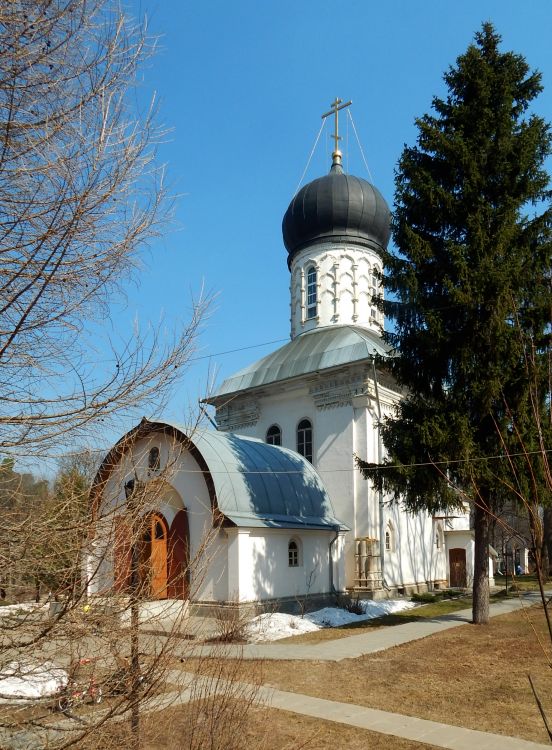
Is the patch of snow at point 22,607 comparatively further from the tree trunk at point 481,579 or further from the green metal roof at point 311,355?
the green metal roof at point 311,355

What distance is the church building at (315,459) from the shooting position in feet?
54.6

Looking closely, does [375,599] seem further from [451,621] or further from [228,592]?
[228,592]

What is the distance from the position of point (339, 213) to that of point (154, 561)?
2266 cm

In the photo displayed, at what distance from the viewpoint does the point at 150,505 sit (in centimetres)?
399

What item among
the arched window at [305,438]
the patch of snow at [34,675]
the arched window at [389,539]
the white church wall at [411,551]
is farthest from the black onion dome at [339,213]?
the patch of snow at [34,675]

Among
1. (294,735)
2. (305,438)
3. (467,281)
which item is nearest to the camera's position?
(294,735)

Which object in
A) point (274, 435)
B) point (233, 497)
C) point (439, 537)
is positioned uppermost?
point (274, 435)

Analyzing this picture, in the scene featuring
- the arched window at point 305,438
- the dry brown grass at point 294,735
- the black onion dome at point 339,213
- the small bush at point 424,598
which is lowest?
the small bush at point 424,598

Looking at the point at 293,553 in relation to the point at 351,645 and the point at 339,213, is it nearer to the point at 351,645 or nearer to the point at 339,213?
the point at 351,645

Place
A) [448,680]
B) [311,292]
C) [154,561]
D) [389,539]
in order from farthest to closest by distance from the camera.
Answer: [311,292]
[389,539]
[448,680]
[154,561]

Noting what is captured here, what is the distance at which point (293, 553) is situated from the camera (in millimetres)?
17938


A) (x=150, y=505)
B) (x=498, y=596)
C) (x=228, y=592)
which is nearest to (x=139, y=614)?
(x=150, y=505)

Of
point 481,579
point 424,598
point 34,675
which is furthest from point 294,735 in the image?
point 424,598

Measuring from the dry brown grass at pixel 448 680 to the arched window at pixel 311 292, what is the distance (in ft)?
50.4
